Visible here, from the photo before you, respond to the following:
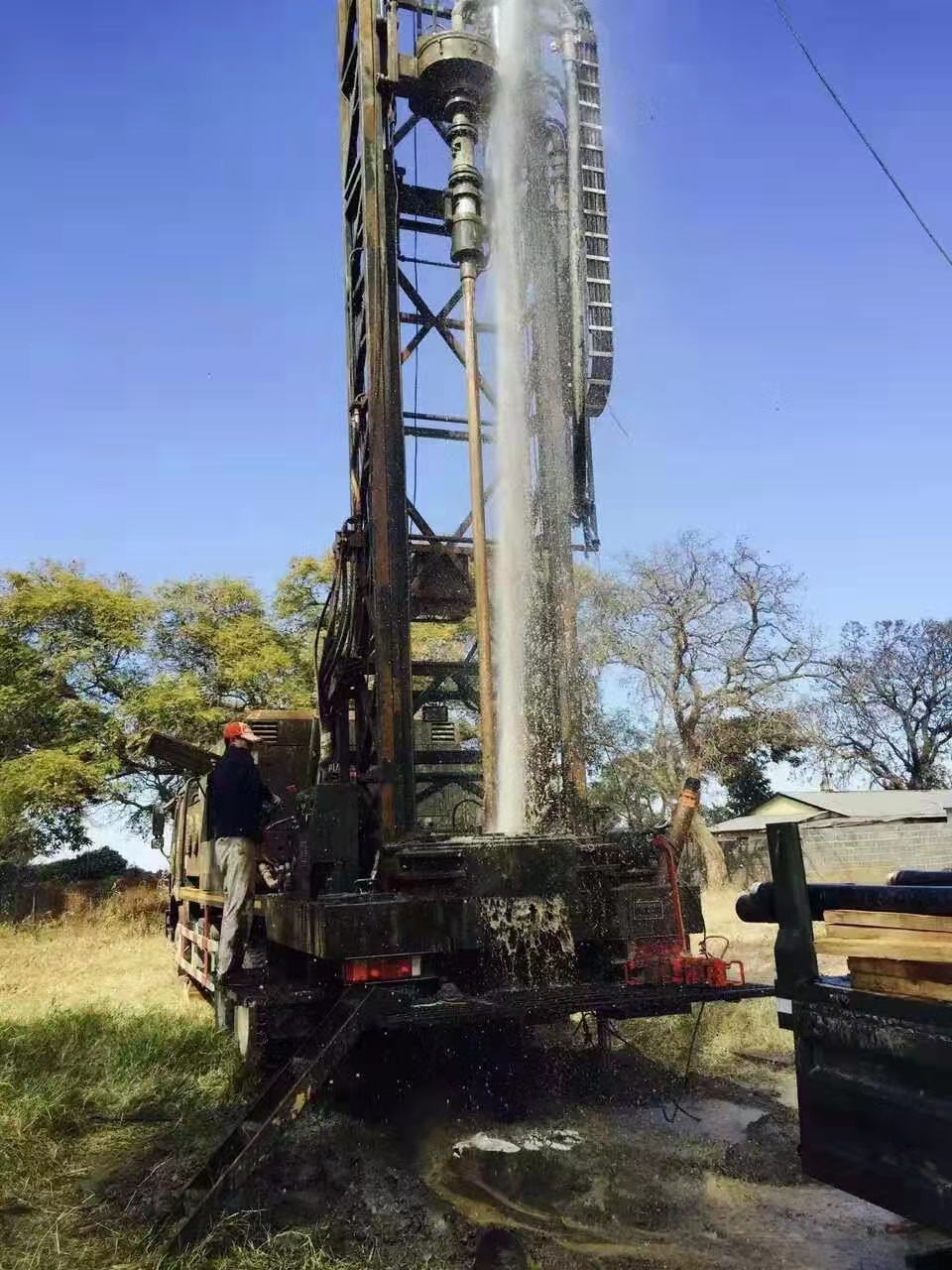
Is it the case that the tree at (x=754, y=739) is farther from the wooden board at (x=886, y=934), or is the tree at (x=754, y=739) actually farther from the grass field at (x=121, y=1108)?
the wooden board at (x=886, y=934)

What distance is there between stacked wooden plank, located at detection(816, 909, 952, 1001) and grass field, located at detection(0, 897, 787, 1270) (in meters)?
2.42

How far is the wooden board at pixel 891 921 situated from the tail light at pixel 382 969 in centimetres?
307

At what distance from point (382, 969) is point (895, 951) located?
3.35 metres

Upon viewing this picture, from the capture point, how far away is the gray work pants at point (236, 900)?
6418 millimetres

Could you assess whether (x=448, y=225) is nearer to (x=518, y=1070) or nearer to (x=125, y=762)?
(x=518, y=1070)

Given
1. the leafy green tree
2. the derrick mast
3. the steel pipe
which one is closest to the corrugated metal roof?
the leafy green tree

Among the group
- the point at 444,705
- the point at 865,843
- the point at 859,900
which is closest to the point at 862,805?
the point at 865,843

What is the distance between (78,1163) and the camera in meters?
4.79

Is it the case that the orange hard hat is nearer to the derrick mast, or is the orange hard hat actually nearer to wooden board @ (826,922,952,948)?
the derrick mast

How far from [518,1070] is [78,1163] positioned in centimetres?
289

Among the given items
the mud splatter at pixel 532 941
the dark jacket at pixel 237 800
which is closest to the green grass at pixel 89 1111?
the dark jacket at pixel 237 800

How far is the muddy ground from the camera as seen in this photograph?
3838 millimetres

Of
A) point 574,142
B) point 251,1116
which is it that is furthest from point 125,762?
point 251,1116

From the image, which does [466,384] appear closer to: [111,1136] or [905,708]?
[111,1136]
